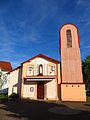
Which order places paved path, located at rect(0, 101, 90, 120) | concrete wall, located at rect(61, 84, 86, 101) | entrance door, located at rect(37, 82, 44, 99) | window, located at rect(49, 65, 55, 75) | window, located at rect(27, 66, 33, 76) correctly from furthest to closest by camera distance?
window, located at rect(27, 66, 33, 76) → window, located at rect(49, 65, 55, 75) → entrance door, located at rect(37, 82, 44, 99) → concrete wall, located at rect(61, 84, 86, 101) → paved path, located at rect(0, 101, 90, 120)

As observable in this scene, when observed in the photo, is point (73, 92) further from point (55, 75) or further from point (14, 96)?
point (14, 96)

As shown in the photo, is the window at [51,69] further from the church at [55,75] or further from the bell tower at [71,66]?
the bell tower at [71,66]

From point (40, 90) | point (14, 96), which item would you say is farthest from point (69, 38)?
point (14, 96)

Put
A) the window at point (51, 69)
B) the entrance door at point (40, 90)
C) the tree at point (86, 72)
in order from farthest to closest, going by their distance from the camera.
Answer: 1. the tree at point (86, 72)
2. the window at point (51, 69)
3. the entrance door at point (40, 90)

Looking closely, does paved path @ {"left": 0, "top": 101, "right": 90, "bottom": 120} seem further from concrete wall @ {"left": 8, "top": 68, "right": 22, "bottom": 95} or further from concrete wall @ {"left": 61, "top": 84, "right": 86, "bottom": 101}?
concrete wall @ {"left": 8, "top": 68, "right": 22, "bottom": 95}

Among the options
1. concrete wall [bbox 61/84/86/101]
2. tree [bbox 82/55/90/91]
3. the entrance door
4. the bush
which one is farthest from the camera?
tree [bbox 82/55/90/91]

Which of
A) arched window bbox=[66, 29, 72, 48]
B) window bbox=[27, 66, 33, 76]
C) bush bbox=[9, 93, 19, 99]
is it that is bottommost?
bush bbox=[9, 93, 19, 99]

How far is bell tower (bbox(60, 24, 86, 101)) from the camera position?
16859 mm

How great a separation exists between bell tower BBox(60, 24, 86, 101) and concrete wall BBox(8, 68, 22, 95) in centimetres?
769

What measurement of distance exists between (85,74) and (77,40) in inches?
625

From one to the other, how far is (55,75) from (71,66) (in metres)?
3.05

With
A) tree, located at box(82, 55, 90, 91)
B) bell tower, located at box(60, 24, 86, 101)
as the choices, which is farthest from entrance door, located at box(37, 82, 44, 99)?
tree, located at box(82, 55, 90, 91)

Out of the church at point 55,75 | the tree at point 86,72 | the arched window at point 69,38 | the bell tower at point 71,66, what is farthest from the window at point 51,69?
the tree at point 86,72

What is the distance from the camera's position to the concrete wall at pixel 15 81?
20.2 meters
